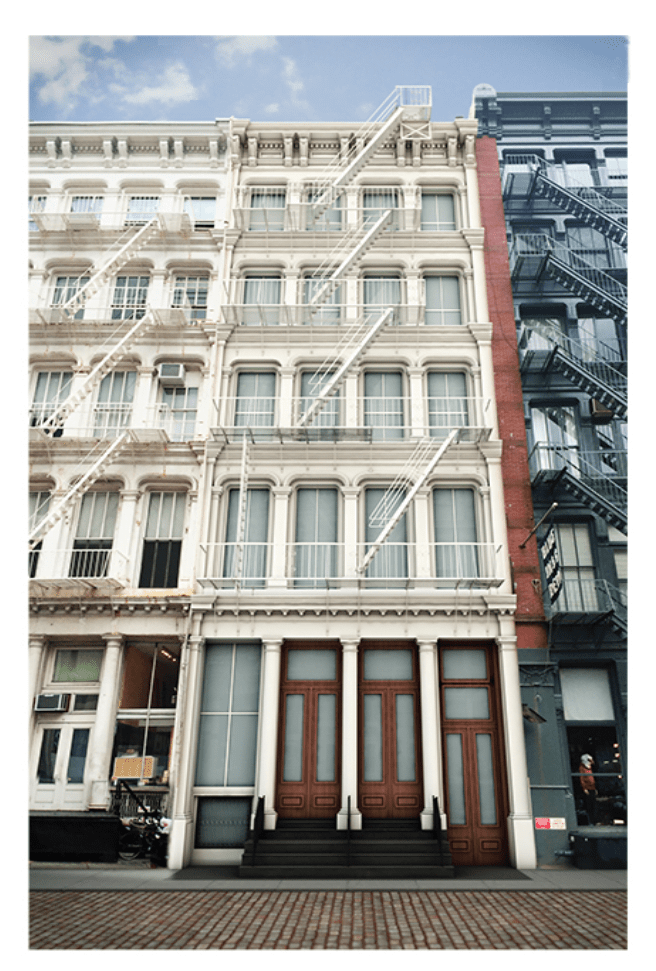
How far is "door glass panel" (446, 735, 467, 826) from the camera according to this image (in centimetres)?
1293

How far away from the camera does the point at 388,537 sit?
15.1 m

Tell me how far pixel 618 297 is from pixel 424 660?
10602 millimetres

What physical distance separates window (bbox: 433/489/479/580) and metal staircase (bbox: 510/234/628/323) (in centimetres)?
605

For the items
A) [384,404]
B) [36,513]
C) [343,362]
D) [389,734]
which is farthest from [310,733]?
[343,362]

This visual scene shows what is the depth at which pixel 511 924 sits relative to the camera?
8617mm

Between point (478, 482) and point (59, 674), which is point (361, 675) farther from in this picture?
point (59, 674)

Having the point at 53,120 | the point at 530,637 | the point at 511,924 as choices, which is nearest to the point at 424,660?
the point at 530,637

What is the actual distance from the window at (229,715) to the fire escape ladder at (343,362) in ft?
18.1

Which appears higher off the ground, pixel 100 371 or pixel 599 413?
pixel 100 371

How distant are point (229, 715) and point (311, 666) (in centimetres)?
202

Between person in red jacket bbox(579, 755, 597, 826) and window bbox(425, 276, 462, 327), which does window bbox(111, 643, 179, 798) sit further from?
window bbox(425, 276, 462, 327)

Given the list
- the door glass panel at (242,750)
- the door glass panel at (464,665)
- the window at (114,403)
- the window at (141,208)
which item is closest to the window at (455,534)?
the door glass panel at (464,665)

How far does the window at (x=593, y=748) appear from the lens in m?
12.9

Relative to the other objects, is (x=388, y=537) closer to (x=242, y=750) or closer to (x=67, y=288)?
(x=242, y=750)
